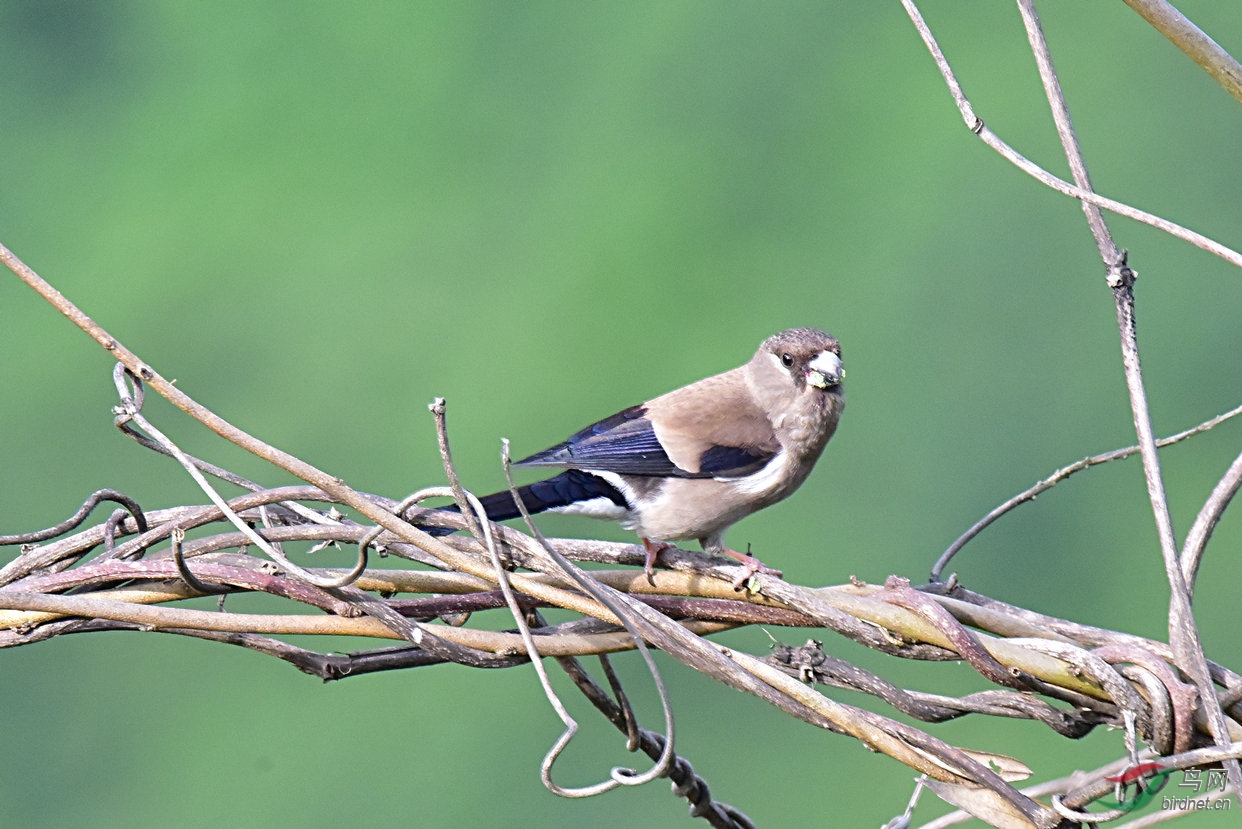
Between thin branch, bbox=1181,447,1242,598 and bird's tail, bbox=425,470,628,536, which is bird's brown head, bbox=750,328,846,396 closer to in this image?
bird's tail, bbox=425,470,628,536

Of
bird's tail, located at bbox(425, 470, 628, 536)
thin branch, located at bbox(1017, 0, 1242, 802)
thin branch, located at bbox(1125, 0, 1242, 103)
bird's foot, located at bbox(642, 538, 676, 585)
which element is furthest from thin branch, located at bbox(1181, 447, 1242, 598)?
bird's tail, located at bbox(425, 470, 628, 536)

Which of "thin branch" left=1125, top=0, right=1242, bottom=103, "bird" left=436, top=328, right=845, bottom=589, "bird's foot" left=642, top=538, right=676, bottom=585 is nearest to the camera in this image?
"thin branch" left=1125, top=0, right=1242, bottom=103

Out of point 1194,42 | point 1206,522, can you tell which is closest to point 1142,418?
point 1206,522

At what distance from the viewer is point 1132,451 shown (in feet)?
3.77

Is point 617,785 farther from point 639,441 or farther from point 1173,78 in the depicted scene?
point 1173,78

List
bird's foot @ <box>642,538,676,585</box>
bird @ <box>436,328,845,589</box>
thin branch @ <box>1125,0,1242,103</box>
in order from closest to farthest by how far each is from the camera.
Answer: thin branch @ <box>1125,0,1242,103</box> → bird's foot @ <box>642,538,676,585</box> → bird @ <box>436,328,845,589</box>

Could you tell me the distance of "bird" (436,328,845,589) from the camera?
1.73m

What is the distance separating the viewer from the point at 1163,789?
38.5 inches

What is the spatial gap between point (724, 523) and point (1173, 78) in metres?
1.59

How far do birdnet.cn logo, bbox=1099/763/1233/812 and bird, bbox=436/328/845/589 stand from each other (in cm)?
71

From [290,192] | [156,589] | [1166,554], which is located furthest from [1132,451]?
[290,192]

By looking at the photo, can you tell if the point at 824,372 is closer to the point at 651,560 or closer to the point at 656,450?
the point at 656,450

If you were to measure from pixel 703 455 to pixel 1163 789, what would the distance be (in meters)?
0.87

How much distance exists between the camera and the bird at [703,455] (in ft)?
5.68
